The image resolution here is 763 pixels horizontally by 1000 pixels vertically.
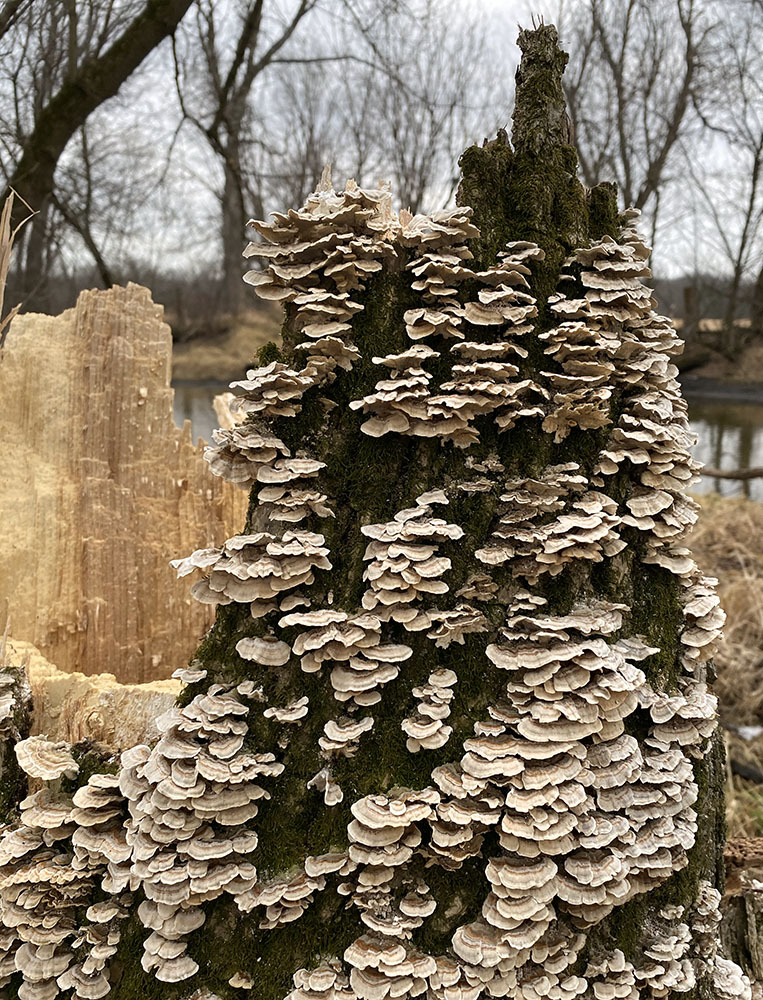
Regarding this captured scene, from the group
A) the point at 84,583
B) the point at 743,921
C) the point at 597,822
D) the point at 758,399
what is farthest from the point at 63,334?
the point at 758,399

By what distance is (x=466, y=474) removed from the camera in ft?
7.29

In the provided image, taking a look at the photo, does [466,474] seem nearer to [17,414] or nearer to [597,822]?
[597,822]

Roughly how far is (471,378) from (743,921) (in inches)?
105

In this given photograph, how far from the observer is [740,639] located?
7.27 metres

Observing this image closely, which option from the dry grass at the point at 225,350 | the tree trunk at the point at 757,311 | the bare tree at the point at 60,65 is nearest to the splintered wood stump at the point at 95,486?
the bare tree at the point at 60,65

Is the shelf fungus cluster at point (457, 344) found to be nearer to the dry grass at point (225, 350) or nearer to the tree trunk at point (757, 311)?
the tree trunk at point (757, 311)

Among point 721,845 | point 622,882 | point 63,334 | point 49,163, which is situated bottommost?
point 721,845

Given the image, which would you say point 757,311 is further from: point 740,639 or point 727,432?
point 740,639

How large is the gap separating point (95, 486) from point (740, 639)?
6.91m

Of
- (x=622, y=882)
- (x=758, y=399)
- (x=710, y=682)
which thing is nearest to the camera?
(x=622, y=882)

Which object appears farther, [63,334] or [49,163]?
[49,163]

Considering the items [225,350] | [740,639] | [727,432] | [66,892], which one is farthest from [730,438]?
[225,350]

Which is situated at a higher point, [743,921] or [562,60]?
[562,60]

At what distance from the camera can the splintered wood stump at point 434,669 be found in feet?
6.42
